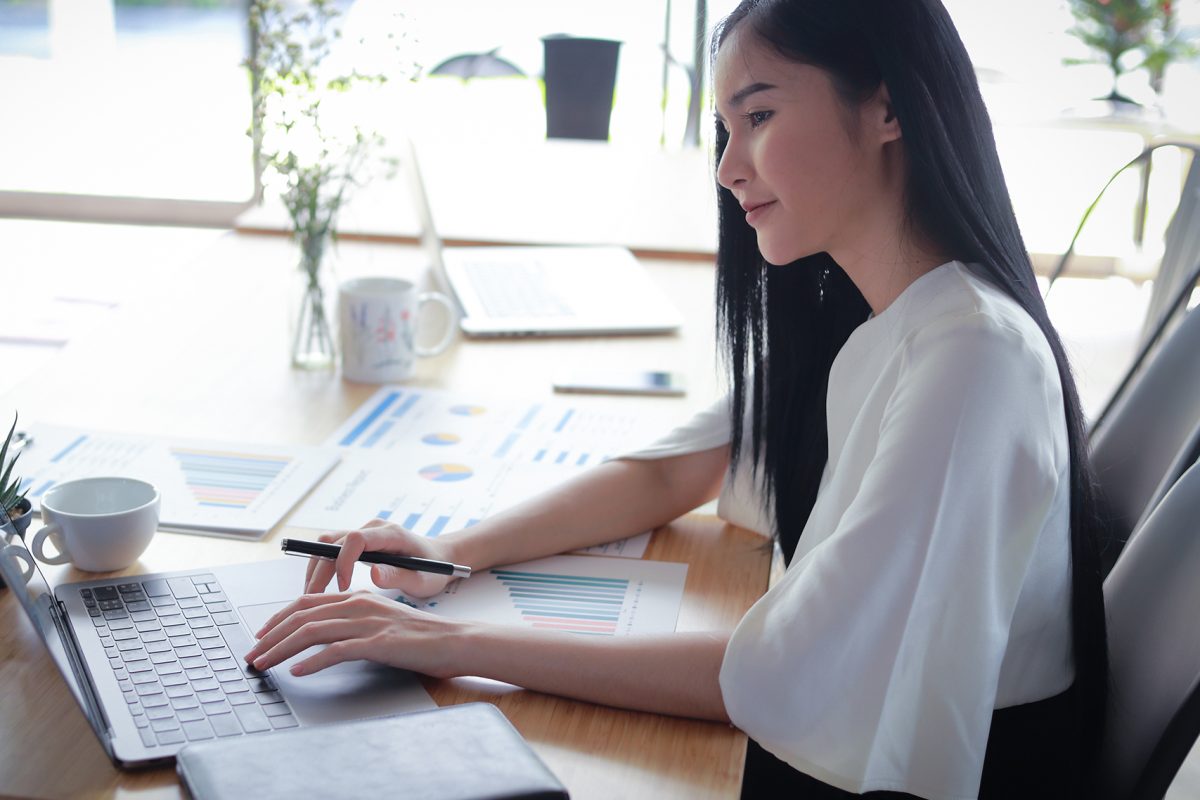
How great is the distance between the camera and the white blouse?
858 mm

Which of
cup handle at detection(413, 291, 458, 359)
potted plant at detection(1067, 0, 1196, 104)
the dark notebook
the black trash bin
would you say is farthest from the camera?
potted plant at detection(1067, 0, 1196, 104)

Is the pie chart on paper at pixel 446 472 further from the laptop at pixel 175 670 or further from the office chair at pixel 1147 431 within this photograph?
the office chair at pixel 1147 431

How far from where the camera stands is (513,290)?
2018mm

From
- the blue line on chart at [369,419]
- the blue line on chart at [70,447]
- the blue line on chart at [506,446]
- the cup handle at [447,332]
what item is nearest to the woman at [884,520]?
the blue line on chart at [506,446]

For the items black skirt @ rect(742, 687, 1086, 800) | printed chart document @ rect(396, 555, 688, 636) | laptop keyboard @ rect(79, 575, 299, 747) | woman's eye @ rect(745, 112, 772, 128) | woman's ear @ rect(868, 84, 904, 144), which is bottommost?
black skirt @ rect(742, 687, 1086, 800)

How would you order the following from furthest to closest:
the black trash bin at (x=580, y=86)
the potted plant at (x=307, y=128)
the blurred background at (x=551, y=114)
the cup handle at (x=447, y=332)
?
the blurred background at (x=551, y=114), the black trash bin at (x=580, y=86), the cup handle at (x=447, y=332), the potted plant at (x=307, y=128)

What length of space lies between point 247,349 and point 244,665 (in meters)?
0.87

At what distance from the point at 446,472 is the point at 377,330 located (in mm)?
329

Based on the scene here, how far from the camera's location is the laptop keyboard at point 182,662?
0.87 meters

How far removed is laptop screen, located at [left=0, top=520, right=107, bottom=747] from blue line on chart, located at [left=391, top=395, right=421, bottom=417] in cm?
63

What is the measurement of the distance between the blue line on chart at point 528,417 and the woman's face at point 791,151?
0.50 m

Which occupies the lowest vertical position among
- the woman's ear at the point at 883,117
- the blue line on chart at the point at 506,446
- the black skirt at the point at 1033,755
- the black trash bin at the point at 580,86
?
the black skirt at the point at 1033,755

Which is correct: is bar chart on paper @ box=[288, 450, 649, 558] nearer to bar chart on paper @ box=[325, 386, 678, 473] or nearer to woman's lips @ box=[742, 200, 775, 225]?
bar chart on paper @ box=[325, 386, 678, 473]

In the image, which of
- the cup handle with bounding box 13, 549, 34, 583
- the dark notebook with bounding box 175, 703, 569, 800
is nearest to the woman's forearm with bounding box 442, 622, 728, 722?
the dark notebook with bounding box 175, 703, 569, 800
